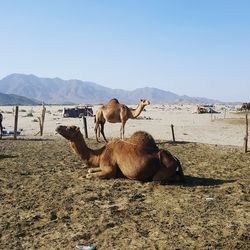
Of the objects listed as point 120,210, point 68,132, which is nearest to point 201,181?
point 120,210

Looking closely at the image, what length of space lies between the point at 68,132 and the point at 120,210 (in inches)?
145

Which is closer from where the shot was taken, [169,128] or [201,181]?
[201,181]

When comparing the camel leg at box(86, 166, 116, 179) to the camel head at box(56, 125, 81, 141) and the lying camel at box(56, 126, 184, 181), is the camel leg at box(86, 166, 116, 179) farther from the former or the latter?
the camel head at box(56, 125, 81, 141)

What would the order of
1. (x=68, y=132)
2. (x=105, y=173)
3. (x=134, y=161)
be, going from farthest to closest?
(x=68, y=132) → (x=105, y=173) → (x=134, y=161)

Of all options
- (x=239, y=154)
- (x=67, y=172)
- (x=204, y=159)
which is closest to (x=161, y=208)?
(x=67, y=172)

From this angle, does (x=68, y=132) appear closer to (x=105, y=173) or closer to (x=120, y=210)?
(x=105, y=173)

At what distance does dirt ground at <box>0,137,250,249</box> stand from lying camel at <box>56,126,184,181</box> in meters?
0.22

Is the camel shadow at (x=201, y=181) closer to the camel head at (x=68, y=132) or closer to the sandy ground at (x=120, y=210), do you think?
the sandy ground at (x=120, y=210)

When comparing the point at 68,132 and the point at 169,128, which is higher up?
the point at 68,132

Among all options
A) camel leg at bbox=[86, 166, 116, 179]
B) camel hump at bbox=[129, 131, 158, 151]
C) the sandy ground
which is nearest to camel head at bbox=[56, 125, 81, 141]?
the sandy ground

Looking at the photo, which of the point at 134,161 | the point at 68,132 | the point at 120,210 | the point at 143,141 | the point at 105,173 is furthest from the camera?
the point at 68,132

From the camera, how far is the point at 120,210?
7.61m

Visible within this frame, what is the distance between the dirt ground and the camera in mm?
6336

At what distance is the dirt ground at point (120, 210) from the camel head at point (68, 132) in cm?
80
